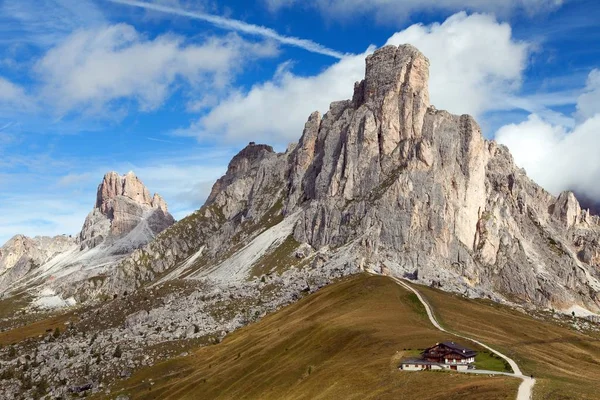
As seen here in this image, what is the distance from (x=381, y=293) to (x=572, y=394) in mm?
110080

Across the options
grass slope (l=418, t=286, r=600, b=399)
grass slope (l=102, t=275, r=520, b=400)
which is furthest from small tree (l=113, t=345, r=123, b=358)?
grass slope (l=418, t=286, r=600, b=399)

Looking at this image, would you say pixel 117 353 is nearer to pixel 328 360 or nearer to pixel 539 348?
pixel 328 360

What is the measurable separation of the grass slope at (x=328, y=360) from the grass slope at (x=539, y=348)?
564 centimetres

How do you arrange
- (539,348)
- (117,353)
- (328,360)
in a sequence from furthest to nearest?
(117,353) < (539,348) < (328,360)

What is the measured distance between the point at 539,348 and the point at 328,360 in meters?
42.8

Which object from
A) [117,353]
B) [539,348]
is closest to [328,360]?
[539,348]

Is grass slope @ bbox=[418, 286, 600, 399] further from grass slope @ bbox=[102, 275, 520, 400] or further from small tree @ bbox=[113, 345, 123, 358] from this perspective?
small tree @ bbox=[113, 345, 123, 358]

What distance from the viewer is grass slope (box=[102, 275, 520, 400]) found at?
7425 cm

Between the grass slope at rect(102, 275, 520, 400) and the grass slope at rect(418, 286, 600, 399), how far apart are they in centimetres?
564

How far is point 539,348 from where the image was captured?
372 ft

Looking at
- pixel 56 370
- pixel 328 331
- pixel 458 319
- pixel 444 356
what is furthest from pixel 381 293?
pixel 56 370

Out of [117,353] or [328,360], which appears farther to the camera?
[117,353]

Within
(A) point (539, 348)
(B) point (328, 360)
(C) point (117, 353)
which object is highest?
(C) point (117, 353)

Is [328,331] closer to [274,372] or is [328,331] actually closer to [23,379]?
[274,372]
